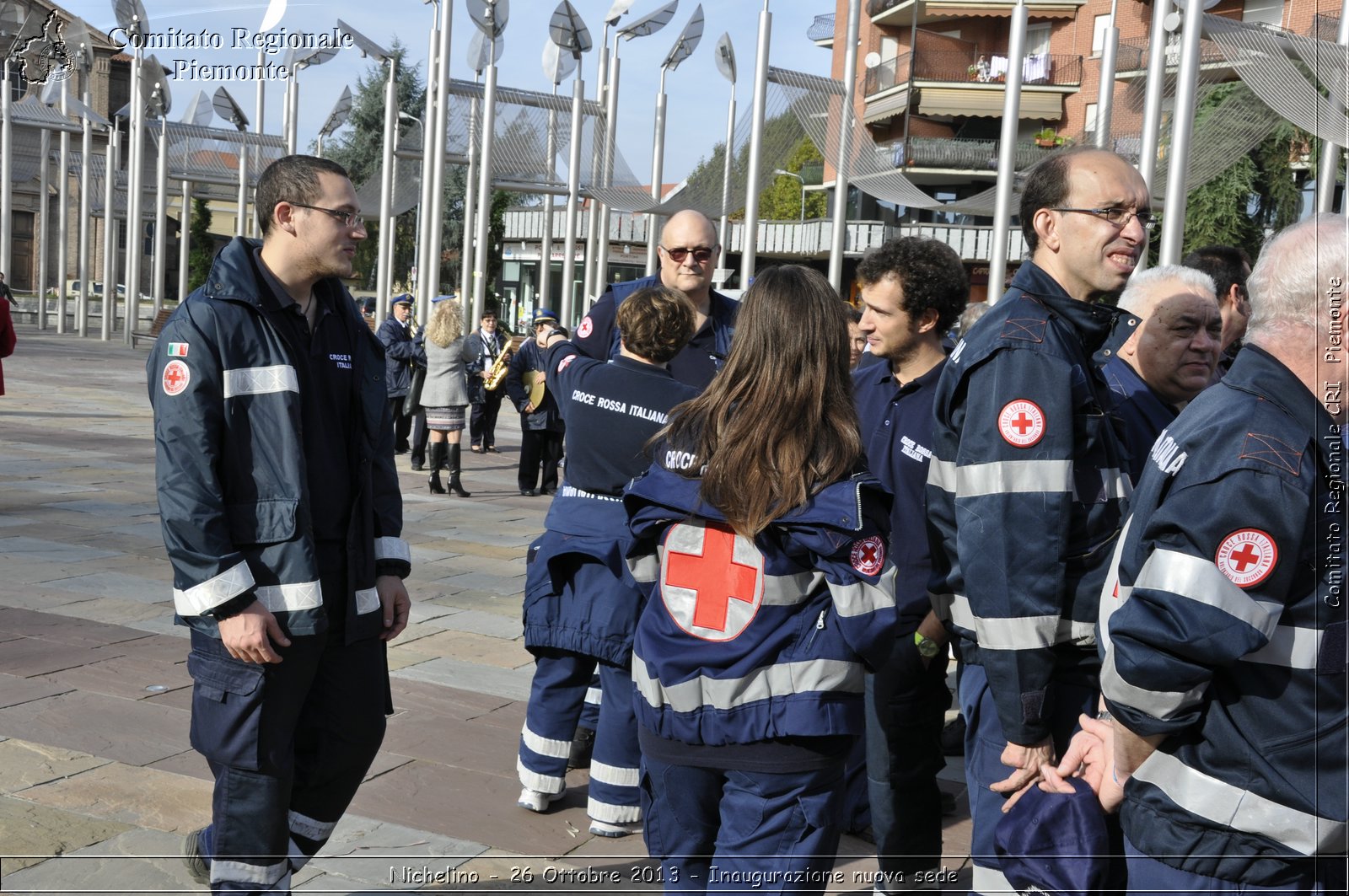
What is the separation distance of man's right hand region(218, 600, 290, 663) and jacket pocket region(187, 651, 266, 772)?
0.07 meters

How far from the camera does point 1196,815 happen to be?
7.38 feet

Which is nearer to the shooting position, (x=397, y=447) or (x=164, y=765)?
(x=164, y=765)

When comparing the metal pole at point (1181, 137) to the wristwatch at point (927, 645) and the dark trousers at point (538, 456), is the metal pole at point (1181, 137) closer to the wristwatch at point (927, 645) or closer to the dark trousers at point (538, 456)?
the dark trousers at point (538, 456)

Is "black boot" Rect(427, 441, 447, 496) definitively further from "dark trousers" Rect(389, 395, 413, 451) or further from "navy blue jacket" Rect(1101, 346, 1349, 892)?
"navy blue jacket" Rect(1101, 346, 1349, 892)

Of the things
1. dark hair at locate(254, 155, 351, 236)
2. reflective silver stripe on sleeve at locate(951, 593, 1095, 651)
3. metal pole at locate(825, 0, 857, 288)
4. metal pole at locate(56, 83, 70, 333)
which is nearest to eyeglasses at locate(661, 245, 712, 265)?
dark hair at locate(254, 155, 351, 236)

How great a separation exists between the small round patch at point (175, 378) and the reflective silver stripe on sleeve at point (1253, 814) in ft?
7.96

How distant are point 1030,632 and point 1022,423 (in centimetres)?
47

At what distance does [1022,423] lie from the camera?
2.84m

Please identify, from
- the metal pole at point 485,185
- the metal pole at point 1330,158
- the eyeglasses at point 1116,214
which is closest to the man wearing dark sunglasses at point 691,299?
the eyeglasses at point 1116,214

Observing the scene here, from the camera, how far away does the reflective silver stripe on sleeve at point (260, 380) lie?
321 centimetres

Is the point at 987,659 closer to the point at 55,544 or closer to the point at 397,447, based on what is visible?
the point at 55,544

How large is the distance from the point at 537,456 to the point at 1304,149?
13533 millimetres

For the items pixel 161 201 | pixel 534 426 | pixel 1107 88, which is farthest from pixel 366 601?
pixel 161 201

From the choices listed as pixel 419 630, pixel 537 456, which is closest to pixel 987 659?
pixel 419 630
